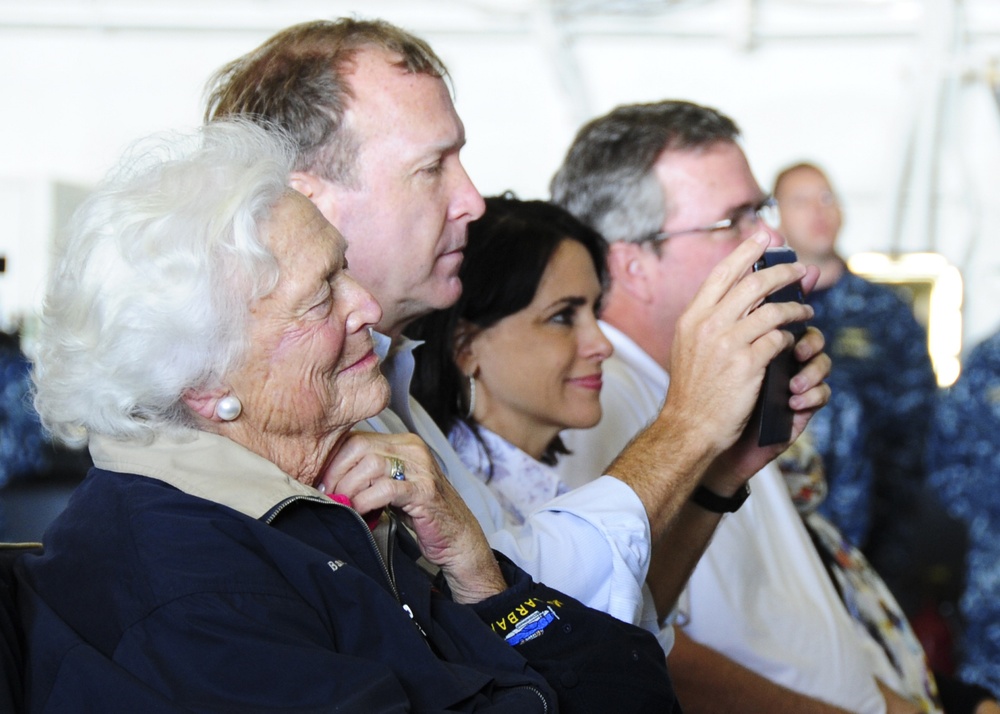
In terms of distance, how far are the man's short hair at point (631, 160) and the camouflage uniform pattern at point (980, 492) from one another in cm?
111

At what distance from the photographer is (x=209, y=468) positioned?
1102 mm

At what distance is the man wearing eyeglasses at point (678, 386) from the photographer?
1.85 m

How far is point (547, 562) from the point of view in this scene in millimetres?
1429

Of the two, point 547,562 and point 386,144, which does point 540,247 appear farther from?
point 547,562

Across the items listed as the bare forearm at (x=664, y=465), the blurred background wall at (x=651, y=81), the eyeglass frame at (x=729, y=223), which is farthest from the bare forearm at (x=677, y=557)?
the blurred background wall at (x=651, y=81)

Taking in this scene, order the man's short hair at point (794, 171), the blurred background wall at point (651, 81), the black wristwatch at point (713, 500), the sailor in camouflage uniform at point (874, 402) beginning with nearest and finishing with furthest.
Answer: the black wristwatch at point (713, 500) < the sailor in camouflage uniform at point (874, 402) < the man's short hair at point (794, 171) < the blurred background wall at point (651, 81)

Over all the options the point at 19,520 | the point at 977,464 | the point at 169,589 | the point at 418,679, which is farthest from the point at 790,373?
the point at 19,520

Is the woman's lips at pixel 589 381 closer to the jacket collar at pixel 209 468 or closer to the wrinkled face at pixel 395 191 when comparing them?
the wrinkled face at pixel 395 191

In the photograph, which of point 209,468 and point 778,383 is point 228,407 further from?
point 778,383

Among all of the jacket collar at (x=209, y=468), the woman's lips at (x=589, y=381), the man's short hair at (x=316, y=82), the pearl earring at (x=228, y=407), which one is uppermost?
the man's short hair at (x=316, y=82)

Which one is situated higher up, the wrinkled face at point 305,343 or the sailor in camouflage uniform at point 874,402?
the wrinkled face at point 305,343

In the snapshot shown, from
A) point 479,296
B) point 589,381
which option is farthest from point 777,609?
point 479,296

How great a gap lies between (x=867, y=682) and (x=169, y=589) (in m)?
1.36

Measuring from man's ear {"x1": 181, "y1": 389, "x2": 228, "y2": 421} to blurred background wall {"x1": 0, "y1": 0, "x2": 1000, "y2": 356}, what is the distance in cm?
562
